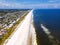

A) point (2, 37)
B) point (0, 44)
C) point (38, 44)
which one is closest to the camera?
point (0, 44)

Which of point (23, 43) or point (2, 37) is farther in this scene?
point (2, 37)

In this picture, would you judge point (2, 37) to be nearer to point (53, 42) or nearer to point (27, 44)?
point (27, 44)

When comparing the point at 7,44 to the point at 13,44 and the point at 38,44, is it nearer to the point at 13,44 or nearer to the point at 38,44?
the point at 13,44

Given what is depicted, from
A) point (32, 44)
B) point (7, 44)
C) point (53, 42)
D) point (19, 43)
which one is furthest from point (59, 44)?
point (7, 44)

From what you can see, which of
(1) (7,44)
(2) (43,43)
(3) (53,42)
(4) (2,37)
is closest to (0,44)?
(1) (7,44)

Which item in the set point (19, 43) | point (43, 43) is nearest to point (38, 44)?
point (43, 43)

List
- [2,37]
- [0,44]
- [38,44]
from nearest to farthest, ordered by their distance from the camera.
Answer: [0,44] → [38,44] → [2,37]

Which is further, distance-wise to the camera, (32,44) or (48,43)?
(48,43)
